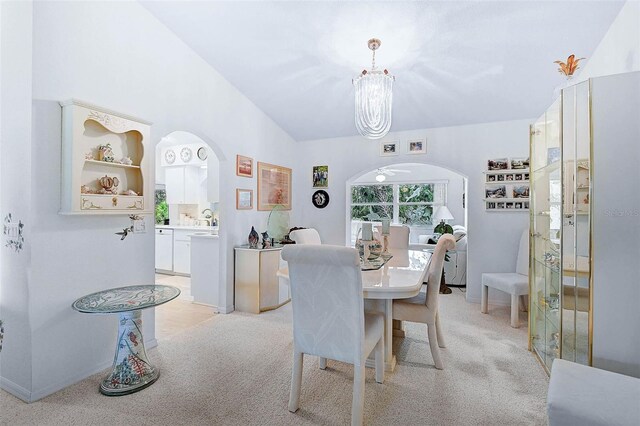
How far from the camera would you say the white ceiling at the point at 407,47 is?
2.29m

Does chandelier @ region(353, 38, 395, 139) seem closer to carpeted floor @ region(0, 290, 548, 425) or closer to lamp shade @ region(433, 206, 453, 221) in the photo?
carpeted floor @ region(0, 290, 548, 425)

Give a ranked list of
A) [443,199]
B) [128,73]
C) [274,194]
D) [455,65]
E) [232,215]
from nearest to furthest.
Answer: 1. [128,73]
2. [455,65]
3. [232,215]
4. [274,194]
5. [443,199]

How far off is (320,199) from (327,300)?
10.6 feet

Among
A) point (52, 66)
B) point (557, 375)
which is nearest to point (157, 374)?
point (52, 66)

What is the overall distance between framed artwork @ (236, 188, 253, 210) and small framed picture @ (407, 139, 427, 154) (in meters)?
2.19

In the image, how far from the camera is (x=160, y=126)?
108 inches

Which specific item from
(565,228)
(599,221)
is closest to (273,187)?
(565,228)

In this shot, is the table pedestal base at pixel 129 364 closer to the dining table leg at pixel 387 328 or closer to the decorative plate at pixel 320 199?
the dining table leg at pixel 387 328

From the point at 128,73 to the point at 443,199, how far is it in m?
6.80

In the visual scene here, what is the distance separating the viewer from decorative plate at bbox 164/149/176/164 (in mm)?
5638

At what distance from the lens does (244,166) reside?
3826 millimetres

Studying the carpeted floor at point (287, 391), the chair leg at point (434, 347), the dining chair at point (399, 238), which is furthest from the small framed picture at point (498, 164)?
the chair leg at point (434, 347)

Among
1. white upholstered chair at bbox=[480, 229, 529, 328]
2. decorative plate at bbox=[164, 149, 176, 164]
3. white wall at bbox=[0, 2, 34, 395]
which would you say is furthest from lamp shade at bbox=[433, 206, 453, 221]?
white wall at bbox=[0, 2, 34, 395]

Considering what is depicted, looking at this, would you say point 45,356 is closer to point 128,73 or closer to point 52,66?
point 52,66
